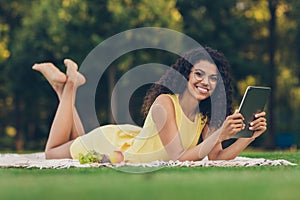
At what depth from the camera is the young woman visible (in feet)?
20.7

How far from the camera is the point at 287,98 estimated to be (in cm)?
2333

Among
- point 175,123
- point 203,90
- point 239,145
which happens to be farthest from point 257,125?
point 175,123

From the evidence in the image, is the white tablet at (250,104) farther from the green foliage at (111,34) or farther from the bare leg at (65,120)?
the green foliage at (111,34)

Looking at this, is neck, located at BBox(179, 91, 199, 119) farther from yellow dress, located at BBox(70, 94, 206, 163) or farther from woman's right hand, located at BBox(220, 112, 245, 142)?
woman's right hand, located at BBox(220, 112, 245, 142)

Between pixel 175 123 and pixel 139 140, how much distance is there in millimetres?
455

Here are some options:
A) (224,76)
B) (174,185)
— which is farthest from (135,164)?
(174,185)

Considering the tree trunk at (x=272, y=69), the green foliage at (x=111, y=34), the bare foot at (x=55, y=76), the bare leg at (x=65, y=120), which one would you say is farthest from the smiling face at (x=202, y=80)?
the tree trunk at (x=272, y=69)

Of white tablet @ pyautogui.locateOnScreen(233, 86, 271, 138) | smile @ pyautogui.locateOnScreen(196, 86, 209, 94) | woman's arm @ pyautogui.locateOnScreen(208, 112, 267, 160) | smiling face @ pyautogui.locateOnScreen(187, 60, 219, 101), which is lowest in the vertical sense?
woman's arm @ pyautogui.locateOnScreen(208, 112, 267, 160)

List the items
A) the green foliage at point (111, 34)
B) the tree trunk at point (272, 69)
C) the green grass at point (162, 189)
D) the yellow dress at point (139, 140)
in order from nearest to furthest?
the green grass at point (162, 189) → the yellow dress at point (139, 140) → the green foliage at point (111, 34) → the tree trunk at point (272, 69)

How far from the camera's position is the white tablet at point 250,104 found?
6.16 meters

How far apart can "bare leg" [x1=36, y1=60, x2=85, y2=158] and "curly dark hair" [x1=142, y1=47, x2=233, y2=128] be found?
2.66 feet

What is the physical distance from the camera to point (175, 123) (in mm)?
6375

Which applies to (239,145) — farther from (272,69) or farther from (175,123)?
(272,69)

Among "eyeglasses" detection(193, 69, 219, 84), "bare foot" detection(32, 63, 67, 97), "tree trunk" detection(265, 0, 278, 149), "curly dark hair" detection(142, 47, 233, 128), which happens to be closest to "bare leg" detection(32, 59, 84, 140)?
"bare foot" detection(32, 63, 67, 97)
